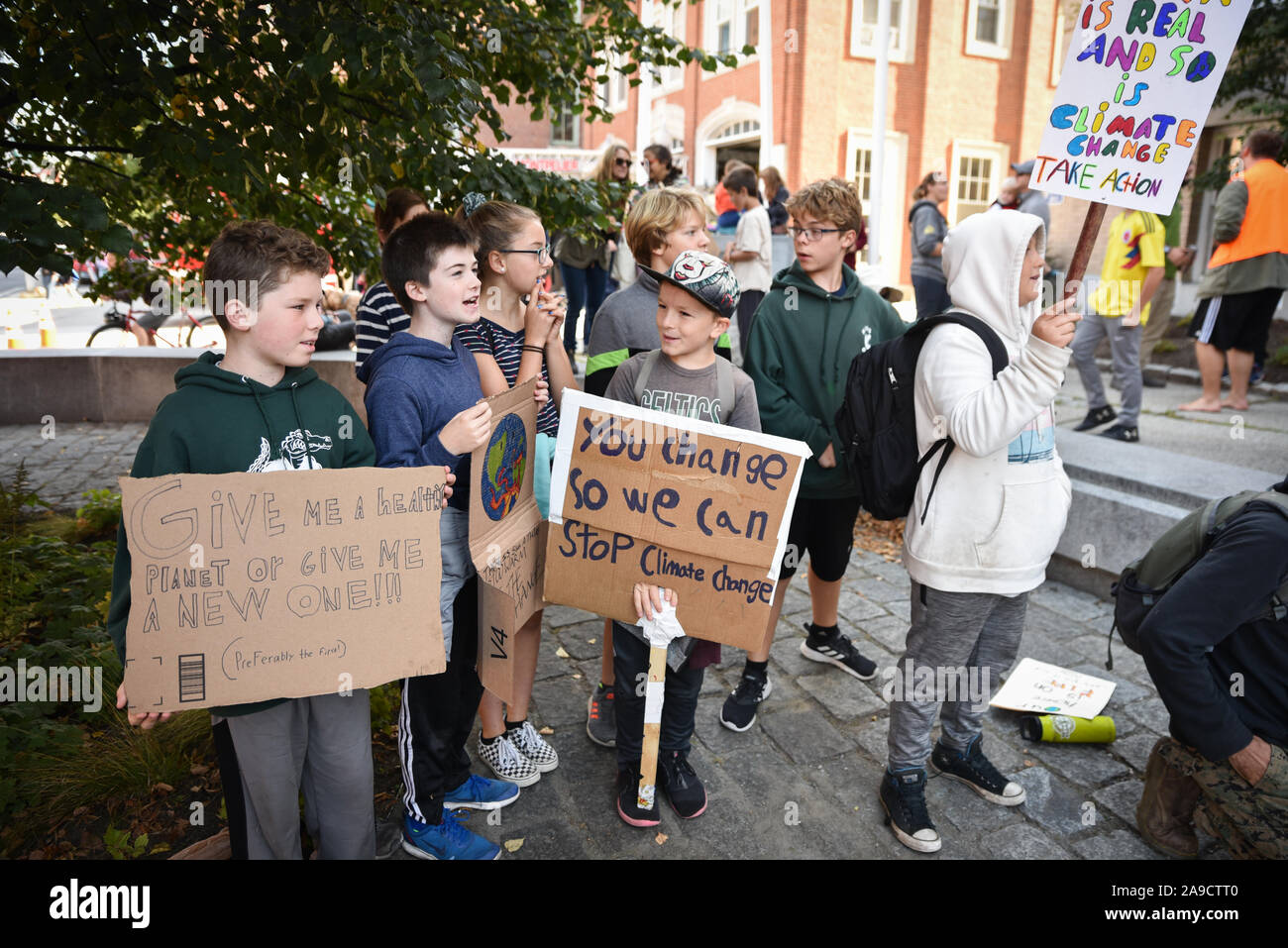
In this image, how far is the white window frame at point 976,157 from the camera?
1873 cm

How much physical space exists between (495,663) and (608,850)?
736mm

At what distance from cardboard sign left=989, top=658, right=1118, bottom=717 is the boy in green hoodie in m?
1.05

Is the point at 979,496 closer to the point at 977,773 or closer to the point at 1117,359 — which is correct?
the point at 977,773

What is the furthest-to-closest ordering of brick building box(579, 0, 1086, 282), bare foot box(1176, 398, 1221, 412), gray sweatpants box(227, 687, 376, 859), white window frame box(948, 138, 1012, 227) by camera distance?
white window frame box(948, 138, 1012, 227) < brick building box(579, 0, 1086, 282) < bare foot box(1176, 398, 1221, 412) < gray sweatpants box(227, 687, 376, 859)

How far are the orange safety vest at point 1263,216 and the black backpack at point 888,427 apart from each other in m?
5.55

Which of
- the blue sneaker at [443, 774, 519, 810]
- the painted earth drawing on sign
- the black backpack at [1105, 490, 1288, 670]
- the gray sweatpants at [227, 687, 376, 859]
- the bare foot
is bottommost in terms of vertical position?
the blue sneaker at [443, 774, 519, 810]

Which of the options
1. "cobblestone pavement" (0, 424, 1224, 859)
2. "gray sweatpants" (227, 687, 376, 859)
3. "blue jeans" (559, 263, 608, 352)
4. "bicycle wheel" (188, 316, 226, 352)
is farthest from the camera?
"bicycle wheel" (188, 316, 226, 352)

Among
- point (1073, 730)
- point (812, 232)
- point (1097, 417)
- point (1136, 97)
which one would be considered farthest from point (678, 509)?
point (1097, 417)

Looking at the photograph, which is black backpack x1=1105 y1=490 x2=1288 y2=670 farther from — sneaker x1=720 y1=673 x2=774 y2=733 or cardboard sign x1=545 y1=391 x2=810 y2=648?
sneaker x1=720 y1=673 x2=774 y2=733

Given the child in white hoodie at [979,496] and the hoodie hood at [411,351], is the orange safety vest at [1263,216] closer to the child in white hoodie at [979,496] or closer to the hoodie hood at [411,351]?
the child in white hoodie at [979,496]

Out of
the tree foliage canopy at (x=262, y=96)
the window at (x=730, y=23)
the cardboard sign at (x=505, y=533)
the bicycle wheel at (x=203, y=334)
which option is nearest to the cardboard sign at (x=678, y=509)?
the cardboard sign at (x=505, y=533)

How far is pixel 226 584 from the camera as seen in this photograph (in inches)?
80.0

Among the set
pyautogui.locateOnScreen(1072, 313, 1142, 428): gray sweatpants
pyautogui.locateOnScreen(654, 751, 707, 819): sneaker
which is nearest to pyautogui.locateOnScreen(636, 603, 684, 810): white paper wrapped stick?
pyautogui.locateOnScreen(654, 751, 707, 819): sneaker

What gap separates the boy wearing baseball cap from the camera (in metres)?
2.67
